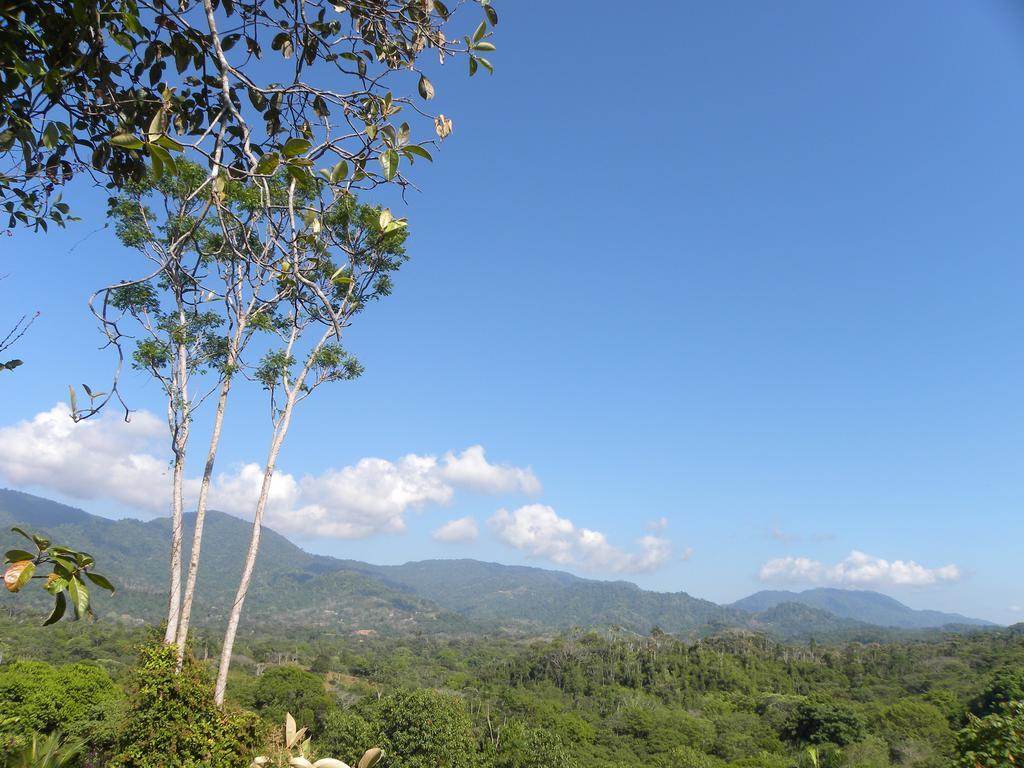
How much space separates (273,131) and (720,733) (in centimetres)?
4565

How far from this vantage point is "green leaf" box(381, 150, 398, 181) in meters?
1.68

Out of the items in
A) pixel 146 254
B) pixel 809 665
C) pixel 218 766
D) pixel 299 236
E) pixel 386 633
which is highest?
pixel 146 254

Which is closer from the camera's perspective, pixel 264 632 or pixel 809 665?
pixel 809 665

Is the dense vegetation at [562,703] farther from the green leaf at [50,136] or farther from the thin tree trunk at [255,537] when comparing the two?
the green leaf at [50,136]

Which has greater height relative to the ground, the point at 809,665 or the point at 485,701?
A: the point at 809,665

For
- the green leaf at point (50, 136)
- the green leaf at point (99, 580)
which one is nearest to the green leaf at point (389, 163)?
the green leaf at point (50, 136)

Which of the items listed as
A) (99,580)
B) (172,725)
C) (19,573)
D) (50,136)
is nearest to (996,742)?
(172,725)

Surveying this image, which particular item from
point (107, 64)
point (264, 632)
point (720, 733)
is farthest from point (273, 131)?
point (264, 632)

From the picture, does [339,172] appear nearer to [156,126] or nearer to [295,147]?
[295,147]

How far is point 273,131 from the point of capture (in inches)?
89.3

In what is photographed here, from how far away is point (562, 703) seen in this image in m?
53.2

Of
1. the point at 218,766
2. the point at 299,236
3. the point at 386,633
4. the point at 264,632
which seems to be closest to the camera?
the point at 299,236

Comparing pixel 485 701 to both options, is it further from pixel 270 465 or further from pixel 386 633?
pixel 386 633

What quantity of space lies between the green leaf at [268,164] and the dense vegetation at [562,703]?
4515mm
